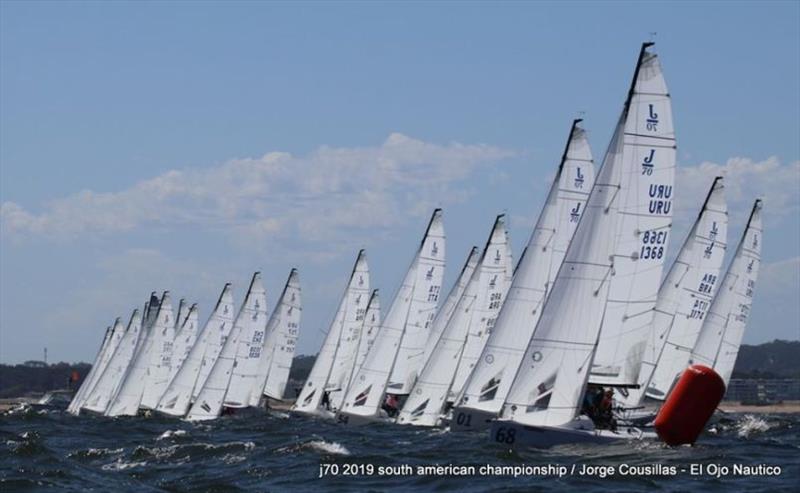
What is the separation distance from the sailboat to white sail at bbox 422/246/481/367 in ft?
68.1

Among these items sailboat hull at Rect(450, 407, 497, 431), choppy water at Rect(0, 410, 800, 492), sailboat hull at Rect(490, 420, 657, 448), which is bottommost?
choppy water at Rect(0, 410, 800, 492)

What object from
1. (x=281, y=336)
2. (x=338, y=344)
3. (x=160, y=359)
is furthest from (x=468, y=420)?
(x=160, y=359)

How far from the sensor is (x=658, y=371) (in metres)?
43.0

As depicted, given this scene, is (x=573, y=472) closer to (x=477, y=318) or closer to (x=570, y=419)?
(x=570, y=419)

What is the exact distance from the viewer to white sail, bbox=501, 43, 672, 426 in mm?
29125

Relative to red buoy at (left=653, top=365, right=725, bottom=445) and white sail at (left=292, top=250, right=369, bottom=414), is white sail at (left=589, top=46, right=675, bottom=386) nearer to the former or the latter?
red buoy at (left=653, top=365, right=725, bottom=445)

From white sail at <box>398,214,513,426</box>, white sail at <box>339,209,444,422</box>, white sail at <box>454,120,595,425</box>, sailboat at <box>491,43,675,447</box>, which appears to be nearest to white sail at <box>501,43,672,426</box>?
sailboat at <box>491,43,675,447</box>

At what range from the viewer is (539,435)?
2855 cm

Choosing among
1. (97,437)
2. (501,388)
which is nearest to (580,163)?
(501,388)

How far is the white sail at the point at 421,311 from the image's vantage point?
50.3 m

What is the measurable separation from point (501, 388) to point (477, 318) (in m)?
9.89

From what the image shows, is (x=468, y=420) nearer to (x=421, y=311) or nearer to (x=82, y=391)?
(x=421, y=311)

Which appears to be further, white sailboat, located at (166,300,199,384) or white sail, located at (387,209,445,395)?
white sailboat, located at (166,300,199,384)

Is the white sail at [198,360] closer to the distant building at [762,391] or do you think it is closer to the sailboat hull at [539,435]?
the sailboat hull at [539,435]
